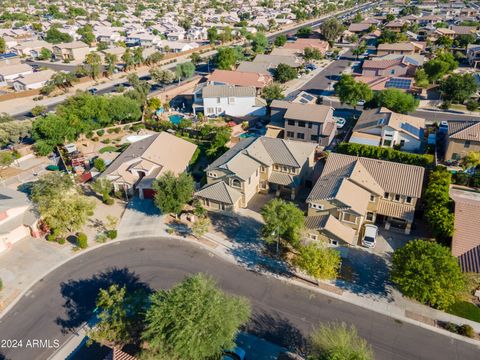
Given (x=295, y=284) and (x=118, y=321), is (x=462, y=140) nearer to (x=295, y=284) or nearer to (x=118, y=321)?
(x=295, y=284)

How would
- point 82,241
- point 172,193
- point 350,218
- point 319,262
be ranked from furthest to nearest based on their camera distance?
point 172,193 < point 82,241 < point 350,218 < point 319,262

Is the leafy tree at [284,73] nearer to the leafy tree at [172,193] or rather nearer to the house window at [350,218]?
the leafy tree at [172,193]

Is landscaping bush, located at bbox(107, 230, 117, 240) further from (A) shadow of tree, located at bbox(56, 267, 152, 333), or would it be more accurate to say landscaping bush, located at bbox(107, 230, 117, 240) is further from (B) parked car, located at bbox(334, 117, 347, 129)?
(B) parked car, located at bbox(334, 117, 347, 129)

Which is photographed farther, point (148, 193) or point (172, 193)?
point (148, 193)

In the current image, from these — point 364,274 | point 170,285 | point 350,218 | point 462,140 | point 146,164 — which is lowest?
point 170,285

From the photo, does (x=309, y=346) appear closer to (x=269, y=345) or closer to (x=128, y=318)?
(x=269, y=345)

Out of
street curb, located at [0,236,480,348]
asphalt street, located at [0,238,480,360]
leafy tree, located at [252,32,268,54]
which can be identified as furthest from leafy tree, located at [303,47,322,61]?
asphalt street, located at [0,238,480,360]

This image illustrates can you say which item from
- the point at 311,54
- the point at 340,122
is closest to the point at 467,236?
the point at 340,122
